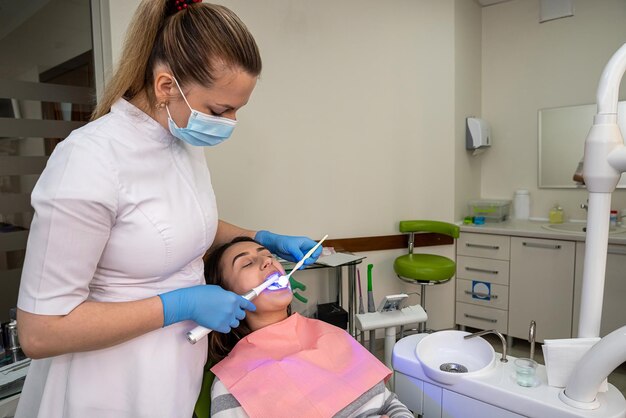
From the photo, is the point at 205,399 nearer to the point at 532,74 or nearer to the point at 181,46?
the point at 181,46

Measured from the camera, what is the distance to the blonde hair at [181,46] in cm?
88

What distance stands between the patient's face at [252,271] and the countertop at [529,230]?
2.25 meters

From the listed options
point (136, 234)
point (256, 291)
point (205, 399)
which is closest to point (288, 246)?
point (256, 291)

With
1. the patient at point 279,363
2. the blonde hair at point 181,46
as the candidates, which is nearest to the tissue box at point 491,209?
the patient at point 279,363

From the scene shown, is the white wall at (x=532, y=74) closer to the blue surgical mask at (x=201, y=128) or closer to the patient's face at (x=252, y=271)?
the patient's face at (x=252, y=271)

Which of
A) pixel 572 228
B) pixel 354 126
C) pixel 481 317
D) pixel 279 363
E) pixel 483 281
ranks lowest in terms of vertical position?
pixel 481 317

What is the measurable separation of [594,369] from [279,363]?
77 centimetres

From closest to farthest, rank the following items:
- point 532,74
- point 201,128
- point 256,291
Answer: point 201,128 < point 256,291 < point 532,74

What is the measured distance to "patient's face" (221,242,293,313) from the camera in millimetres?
1309

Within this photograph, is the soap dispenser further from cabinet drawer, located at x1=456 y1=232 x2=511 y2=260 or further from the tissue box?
cabinet drawer, located at x1=456 y1=232 x2=511 y2=260

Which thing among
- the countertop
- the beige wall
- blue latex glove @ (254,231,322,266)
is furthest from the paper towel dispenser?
blue latex glove @ (254,231,322,266)

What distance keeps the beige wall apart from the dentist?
162 cm

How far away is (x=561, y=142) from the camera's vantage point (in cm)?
336

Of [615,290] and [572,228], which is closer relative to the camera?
[615,290]
